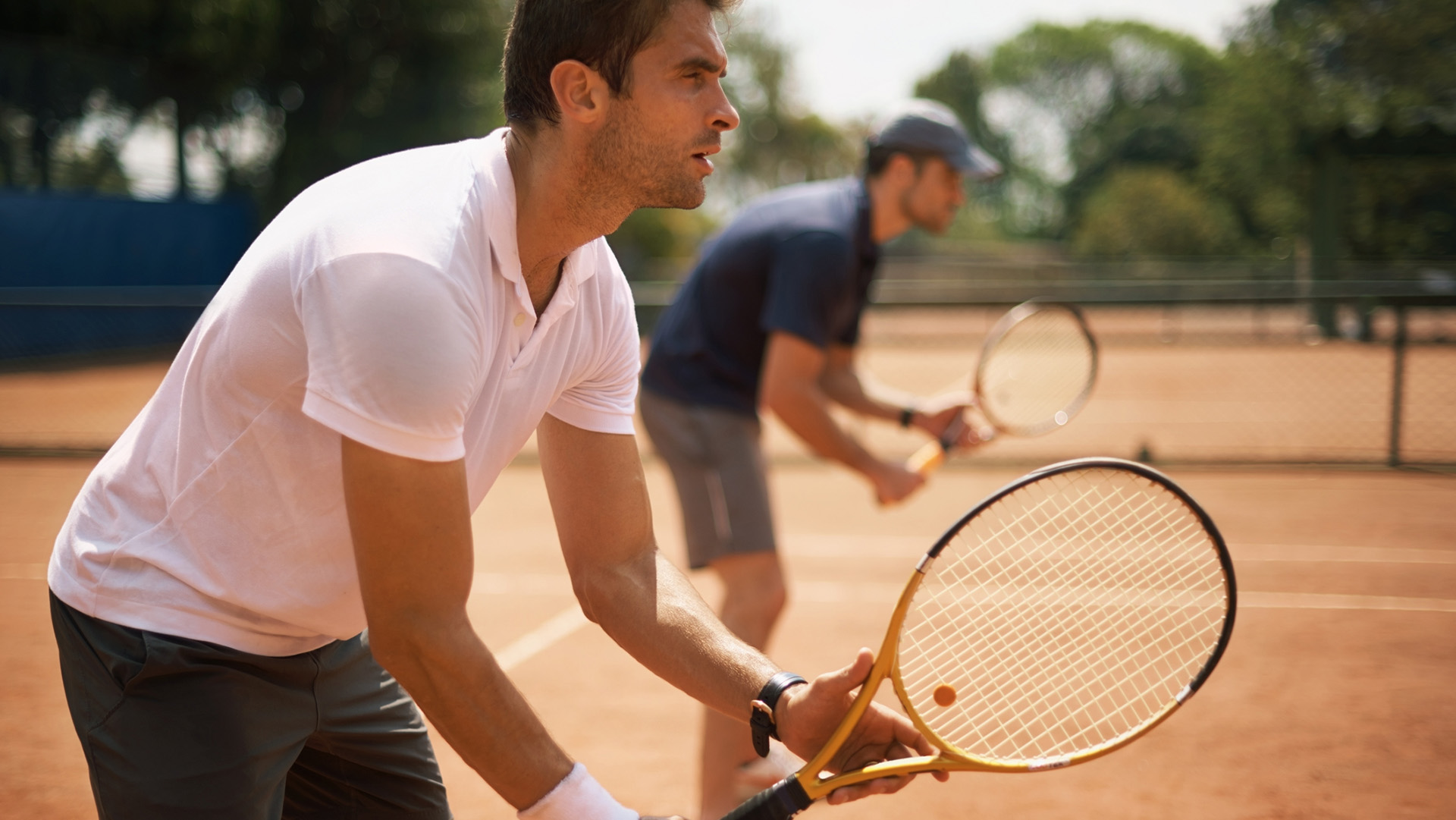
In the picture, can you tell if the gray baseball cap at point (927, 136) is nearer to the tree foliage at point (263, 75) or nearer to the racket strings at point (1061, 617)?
the racket strings at point (1061, 617)

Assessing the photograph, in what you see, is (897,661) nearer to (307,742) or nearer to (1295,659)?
(307,742)

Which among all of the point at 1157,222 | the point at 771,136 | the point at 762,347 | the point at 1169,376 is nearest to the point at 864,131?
the point at 1169,376

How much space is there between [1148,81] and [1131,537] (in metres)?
65.2

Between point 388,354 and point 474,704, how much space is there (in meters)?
0.47

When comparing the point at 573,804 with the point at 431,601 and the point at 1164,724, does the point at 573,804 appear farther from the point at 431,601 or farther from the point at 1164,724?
the point at 1164,724

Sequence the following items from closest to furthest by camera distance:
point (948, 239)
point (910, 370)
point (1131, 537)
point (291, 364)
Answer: point (291, 364) → point (1131, 537) → point (910, 370) → point (948, 239)

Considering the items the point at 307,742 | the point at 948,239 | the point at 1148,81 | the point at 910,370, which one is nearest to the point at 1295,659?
the point at 307,742

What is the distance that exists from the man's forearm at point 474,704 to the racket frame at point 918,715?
0.53m

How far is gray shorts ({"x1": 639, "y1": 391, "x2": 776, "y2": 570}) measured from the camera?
365cm

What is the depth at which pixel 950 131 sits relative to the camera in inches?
161

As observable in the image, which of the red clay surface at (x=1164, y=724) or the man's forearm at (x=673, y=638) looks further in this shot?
the red clay surface at (x=1164, y=724)

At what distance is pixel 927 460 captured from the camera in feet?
14.0

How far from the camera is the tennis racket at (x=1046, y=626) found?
2078 mm

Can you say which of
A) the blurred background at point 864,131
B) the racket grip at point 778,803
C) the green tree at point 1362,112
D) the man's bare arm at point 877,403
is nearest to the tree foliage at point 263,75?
the blurred background at point 864,131
